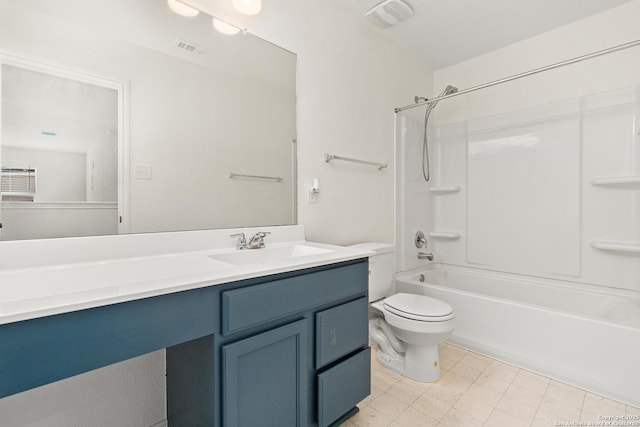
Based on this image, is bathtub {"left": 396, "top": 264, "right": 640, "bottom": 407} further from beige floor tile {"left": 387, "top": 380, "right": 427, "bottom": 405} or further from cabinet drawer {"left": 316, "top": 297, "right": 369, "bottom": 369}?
cabinet drawer {"left": 316, "top": 297, "right": 369, "bottom": 369}

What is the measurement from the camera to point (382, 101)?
Answer: 2.43m

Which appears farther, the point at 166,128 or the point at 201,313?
the point at 166,128

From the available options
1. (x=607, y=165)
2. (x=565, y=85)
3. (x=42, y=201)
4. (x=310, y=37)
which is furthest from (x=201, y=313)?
(x=565, y=85)

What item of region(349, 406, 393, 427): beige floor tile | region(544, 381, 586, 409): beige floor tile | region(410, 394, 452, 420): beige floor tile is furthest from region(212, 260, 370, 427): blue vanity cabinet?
region(544, 381, 586, 409): beige floor tile

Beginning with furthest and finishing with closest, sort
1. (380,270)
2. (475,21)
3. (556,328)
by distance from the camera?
(475,21) → (380,270) → (556,328)

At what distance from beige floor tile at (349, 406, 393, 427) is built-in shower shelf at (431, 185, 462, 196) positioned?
205cm

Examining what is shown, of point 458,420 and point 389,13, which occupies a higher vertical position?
point 389,13

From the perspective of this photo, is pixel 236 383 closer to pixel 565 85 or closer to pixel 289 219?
pixel 289 219

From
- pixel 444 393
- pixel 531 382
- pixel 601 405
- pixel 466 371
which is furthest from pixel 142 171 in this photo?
pixel 601 405

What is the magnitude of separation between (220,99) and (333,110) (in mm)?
797

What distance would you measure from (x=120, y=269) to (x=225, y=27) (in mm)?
1233

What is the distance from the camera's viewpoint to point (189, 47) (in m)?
1.39

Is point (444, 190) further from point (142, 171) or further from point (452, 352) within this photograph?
point (142, 171)

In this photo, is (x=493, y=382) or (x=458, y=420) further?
(x=493, y=382)
